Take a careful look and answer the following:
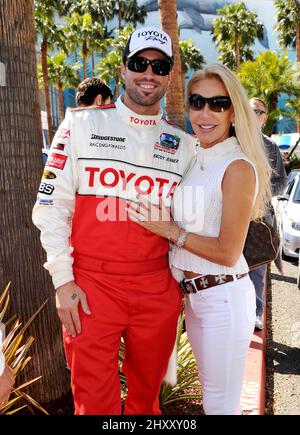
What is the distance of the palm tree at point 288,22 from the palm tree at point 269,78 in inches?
419

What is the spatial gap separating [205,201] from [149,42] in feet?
2.76

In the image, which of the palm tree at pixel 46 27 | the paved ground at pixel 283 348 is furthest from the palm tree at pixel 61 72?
the paved ground at pixel 283 348

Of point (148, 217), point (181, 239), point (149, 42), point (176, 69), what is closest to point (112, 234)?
point (148, 217)

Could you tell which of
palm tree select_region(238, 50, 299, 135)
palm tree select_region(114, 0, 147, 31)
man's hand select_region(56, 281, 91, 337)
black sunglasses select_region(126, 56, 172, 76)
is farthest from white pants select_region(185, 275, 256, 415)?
palm tree select_region(114, 0, 147, 31)

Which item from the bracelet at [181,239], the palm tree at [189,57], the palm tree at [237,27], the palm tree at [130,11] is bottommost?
the bracelet at [181,239]

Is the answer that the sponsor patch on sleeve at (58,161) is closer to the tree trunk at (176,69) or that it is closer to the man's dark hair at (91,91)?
the man's dark hair at (91,91)

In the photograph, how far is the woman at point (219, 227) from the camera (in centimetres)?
223

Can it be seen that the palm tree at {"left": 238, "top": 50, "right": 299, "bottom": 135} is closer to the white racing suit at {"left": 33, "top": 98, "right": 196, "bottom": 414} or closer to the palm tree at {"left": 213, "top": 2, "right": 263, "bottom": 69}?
the palm tree at {"left": 213, "top": 2, "right": 263, "bottom": 69}

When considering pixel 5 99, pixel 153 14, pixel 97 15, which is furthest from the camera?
pixel 153 14

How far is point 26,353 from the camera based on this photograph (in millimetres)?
3232

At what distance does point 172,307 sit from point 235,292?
1.12 feet

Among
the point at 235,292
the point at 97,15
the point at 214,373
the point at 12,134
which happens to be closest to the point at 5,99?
the point at 12,134

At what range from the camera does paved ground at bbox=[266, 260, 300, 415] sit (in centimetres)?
396
